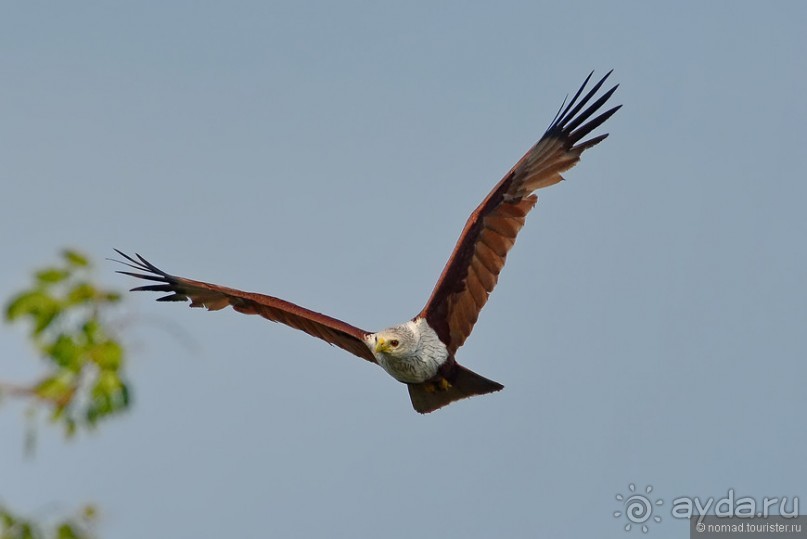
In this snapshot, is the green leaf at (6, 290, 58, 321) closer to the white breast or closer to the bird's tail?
the white breast

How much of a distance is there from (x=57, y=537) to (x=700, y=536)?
9202 millimetres

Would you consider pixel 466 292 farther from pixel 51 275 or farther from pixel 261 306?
pixel 51 275

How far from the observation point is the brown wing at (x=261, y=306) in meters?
11.8

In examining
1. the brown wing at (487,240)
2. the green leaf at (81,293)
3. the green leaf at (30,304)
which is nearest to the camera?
the green leaf at (30,304)

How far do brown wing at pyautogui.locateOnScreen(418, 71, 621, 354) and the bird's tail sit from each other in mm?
293

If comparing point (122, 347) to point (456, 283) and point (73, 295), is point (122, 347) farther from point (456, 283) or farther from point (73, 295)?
point (456, 283)

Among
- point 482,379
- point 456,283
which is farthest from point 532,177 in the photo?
point 482,379

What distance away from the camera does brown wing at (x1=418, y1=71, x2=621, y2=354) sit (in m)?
11.5

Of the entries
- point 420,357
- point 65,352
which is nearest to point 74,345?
point 65,352

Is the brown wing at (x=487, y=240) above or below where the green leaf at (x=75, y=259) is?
above

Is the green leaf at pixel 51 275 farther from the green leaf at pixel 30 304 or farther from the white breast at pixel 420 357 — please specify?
the white breast at pixel 420 357

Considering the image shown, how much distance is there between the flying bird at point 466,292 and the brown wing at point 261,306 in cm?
2

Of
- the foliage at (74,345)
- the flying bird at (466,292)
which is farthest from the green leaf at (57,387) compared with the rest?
the flying bird at (466,292)

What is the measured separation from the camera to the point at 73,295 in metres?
3.99
